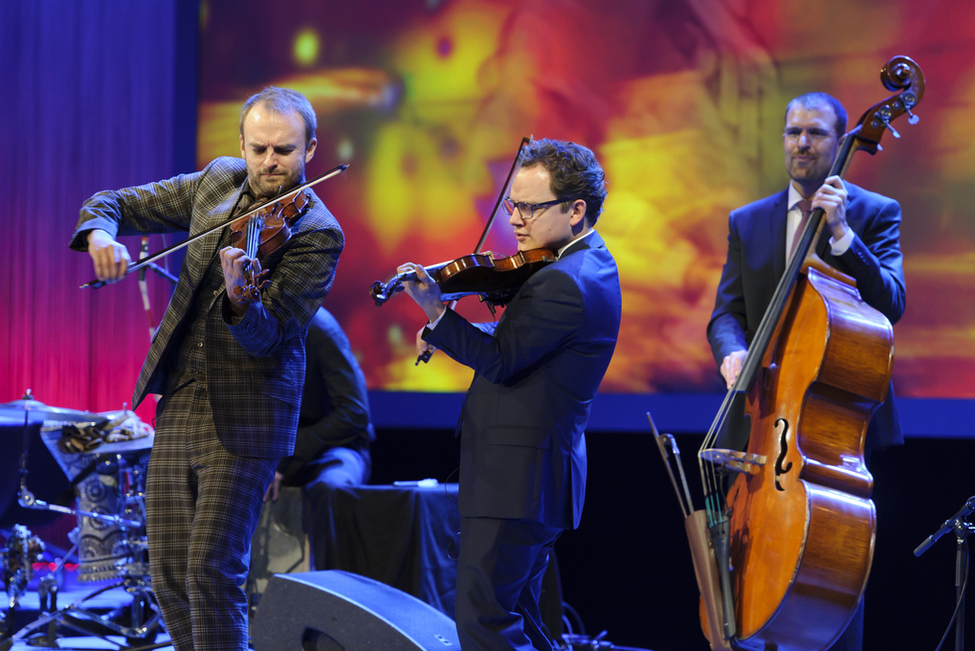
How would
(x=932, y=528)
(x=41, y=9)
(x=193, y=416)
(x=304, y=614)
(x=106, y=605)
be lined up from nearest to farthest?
(x=193, y=416), (x=304, y=614), (x=932, y=528), (x=106, y=605), (x=41, y=9)

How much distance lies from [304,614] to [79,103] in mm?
3702

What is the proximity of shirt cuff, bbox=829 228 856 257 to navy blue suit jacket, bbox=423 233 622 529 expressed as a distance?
63cm

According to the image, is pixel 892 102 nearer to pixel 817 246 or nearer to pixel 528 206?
pixel 817 246

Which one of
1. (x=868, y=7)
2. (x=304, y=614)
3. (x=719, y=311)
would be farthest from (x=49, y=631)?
(x=868, y=7)

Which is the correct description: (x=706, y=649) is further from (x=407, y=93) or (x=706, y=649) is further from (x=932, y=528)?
(x=407, y=93)

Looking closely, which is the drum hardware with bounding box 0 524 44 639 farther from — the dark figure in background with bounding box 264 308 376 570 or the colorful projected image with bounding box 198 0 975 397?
the colorful projected image with bounding box 198 0 975 397

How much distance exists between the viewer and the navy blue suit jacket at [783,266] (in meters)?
2.41

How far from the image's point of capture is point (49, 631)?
3.49m

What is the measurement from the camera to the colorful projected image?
11.6 ft

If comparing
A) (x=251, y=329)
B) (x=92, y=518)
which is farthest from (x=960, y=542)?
(x=92, y=518)

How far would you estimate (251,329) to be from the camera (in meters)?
2.03

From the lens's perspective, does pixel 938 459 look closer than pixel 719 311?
No

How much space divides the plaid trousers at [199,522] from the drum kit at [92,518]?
58.4 inches

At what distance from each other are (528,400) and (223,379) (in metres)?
0.70
